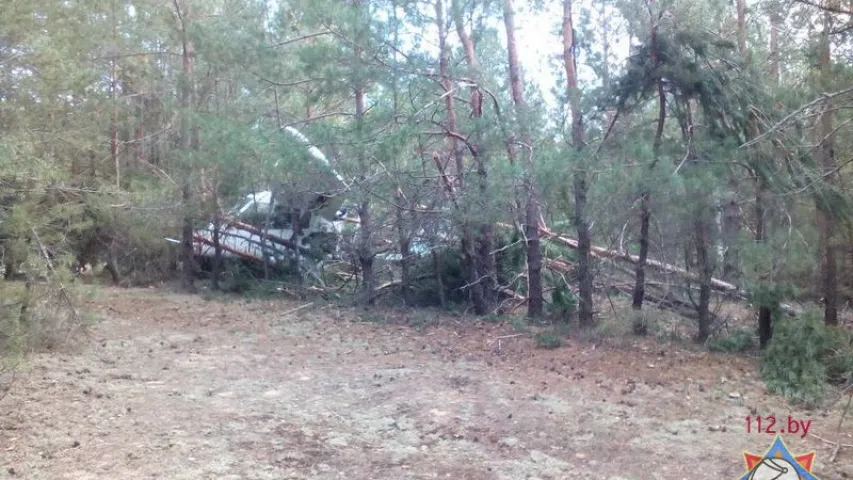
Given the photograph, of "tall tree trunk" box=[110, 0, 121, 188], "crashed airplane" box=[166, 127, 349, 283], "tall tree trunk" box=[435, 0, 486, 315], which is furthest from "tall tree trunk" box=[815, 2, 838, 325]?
"tall tree trunk" box=[110, 0, 121, 188]

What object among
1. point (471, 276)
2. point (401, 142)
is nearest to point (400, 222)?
point (471, 276)

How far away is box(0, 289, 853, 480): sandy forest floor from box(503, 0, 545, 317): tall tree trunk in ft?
4.49

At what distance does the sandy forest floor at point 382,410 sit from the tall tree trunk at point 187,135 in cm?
357

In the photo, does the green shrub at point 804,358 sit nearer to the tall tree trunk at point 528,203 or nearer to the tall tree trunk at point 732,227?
the tall tree trunk at point 732,227

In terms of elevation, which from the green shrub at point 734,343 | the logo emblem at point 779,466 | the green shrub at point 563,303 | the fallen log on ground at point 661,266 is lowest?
the logo emblem at point 779,466

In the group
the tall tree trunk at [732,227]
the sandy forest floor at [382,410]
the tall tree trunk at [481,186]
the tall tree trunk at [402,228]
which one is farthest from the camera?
the tall tree trunk at [481,186]

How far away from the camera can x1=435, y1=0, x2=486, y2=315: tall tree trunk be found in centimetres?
1055

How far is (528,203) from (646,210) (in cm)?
160

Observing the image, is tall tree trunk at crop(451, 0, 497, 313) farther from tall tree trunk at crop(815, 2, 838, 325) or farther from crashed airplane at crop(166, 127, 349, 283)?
tall tree trunk at crop(815, 2, 838, 325)

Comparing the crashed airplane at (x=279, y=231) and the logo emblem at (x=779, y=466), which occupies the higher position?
the crashed airplane at (x=279, y=231)

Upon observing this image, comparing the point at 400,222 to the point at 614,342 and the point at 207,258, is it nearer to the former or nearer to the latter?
the point at 614,342

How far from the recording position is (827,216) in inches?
338

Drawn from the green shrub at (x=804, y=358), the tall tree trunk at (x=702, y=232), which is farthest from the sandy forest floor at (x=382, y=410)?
the tall tree trunk at (x=702, y=232)

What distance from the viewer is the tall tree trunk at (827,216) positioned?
27.0 feet
